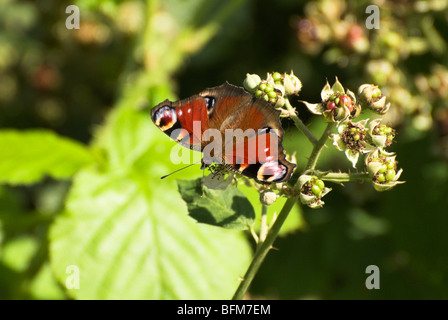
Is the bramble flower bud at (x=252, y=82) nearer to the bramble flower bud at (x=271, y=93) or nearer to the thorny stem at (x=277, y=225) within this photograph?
the bramble flower bud at (x=271, y=93)

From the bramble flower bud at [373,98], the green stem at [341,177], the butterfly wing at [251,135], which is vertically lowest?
the green stem at [341,177]

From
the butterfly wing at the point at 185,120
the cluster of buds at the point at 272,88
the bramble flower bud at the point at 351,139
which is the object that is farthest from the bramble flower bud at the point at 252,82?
the bramble flower bud at the point at 351,139

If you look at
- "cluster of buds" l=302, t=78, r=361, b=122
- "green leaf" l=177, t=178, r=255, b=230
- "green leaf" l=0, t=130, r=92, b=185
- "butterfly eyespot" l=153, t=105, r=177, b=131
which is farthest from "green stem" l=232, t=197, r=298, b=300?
"green leaf" l=0, t=130, r=92, b=185

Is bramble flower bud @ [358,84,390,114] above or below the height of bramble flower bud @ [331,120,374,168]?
above

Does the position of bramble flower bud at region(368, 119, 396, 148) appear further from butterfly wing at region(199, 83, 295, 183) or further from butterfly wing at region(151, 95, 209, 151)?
butterfly wing at region(151, 95, 209, 151)

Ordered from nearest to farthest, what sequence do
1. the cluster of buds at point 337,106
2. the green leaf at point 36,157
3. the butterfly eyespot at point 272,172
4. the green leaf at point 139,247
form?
the butterfly eyespot at point 272,172 < the cluster of buds at point 337,106 < the green leaf at point 139,247 < the green leaf at point 36,157

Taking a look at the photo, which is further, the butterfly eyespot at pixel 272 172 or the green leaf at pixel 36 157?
the green leaf at pixel 36 157

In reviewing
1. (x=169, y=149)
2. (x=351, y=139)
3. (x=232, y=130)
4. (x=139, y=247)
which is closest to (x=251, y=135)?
(x=232, y=130)

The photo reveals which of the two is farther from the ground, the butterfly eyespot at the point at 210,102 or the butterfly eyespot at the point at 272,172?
the butterfly eyespot at the point at 210,102

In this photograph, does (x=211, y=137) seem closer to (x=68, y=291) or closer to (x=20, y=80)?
(x=68, y=291)
